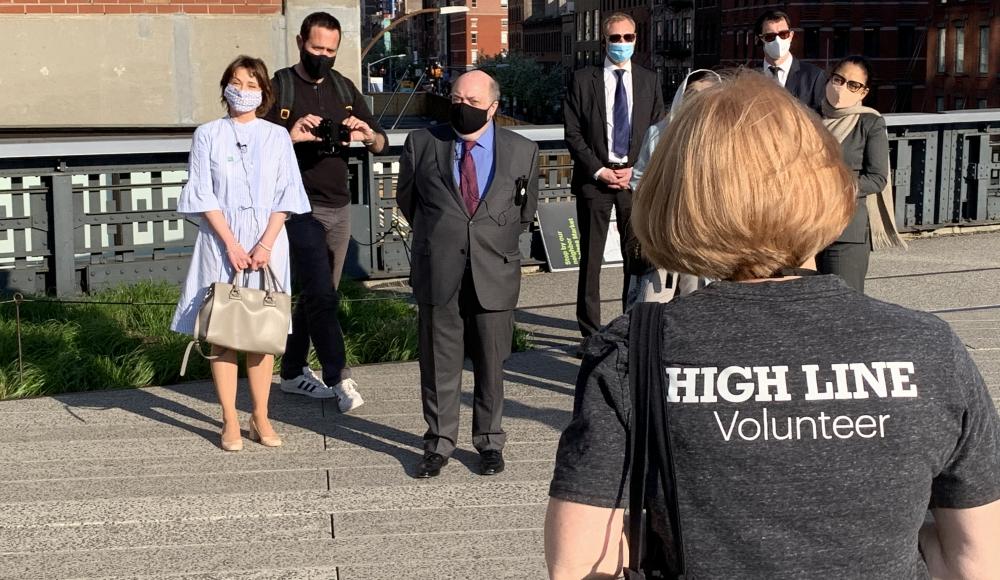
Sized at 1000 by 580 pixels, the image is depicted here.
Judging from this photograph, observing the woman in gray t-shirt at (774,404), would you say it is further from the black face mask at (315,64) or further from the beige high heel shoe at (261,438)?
the black face mask at (315,64)

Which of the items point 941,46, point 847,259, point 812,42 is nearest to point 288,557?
point 847,259

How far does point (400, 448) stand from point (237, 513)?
1.20m

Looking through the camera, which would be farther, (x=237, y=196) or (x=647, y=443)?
(x=237, y=196)

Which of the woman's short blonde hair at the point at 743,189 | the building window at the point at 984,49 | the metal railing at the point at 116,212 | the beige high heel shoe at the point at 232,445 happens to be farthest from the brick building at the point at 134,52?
the building window at the point at 984,49

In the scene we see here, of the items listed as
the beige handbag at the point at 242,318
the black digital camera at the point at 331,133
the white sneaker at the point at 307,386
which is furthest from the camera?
the white sneaker at the point at 307,386

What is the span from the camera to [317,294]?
7254mm

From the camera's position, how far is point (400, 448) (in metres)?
6.66

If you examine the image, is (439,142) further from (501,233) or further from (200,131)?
(200,131)

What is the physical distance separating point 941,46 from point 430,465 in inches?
3126

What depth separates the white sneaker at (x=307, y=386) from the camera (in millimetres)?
7577

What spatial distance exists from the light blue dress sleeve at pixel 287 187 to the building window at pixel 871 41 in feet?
292

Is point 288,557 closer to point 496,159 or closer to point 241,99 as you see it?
point 496,159

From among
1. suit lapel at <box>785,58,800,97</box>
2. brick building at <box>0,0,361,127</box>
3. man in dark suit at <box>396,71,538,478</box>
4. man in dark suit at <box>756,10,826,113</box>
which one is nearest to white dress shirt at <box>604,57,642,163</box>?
man in dark suit at <box>756,10,826,113</box>

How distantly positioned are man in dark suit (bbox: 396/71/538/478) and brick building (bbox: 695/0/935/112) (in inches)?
3270
